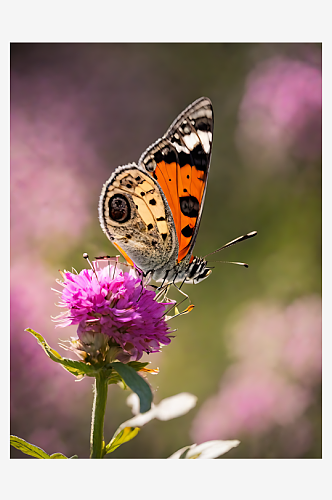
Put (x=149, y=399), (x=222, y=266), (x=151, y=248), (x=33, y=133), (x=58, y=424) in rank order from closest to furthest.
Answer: (x=149, y=399) → (x=151, y=248) → (x=58, y=424) → (x=33, y=133) → (x=222, y=266)

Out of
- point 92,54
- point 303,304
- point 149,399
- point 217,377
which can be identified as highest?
point 92,54

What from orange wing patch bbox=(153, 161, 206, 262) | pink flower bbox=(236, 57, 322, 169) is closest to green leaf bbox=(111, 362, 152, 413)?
orange wing patch bbox=(153, 161, 206, 262)

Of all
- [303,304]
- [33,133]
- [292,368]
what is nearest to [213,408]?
[292,368]

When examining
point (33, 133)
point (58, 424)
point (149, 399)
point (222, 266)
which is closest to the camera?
point (149, 399)

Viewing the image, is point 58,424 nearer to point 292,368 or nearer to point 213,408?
point 213,408

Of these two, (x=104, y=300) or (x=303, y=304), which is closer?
(x=104, y=300)

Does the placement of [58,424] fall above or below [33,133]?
below

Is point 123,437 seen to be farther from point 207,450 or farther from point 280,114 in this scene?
point 280,114

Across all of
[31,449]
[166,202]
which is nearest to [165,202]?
[166,202]
